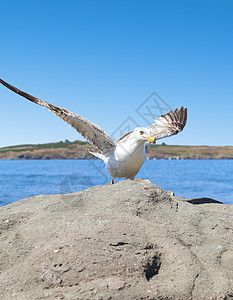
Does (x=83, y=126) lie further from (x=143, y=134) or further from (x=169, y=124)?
(x=169, y=124)

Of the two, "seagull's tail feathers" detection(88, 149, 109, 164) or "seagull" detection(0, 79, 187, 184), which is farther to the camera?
"seagull's tail feathers" detection(88, 149, 109, 164)

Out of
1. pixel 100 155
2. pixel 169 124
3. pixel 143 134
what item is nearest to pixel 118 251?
pixel 143 134

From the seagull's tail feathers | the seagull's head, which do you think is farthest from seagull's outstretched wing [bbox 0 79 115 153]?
the seagull's head

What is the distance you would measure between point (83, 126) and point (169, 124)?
348cm

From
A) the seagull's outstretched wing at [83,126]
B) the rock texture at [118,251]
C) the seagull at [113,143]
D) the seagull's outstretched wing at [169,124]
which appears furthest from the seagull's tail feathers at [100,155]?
the rock texture at [118,251]

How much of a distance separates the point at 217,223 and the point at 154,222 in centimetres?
115

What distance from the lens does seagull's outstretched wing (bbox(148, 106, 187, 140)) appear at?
9500mm

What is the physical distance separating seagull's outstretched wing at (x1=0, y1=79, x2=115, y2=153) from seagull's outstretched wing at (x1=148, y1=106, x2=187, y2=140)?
185 centimetres

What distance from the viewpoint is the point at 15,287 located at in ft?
12.1

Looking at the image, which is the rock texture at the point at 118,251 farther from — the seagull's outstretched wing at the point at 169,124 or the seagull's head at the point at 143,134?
the seagull's outstretched wing at the point at 169,124

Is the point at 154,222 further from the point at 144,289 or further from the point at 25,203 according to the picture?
the point at 25,203

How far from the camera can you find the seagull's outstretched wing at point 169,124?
31.2ft

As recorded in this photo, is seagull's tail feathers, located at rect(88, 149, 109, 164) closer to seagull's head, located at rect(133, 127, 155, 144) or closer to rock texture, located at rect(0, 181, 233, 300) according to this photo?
seagull's head, located at rect(133, 127, 155, 144)

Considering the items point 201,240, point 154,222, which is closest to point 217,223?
point 201,240
